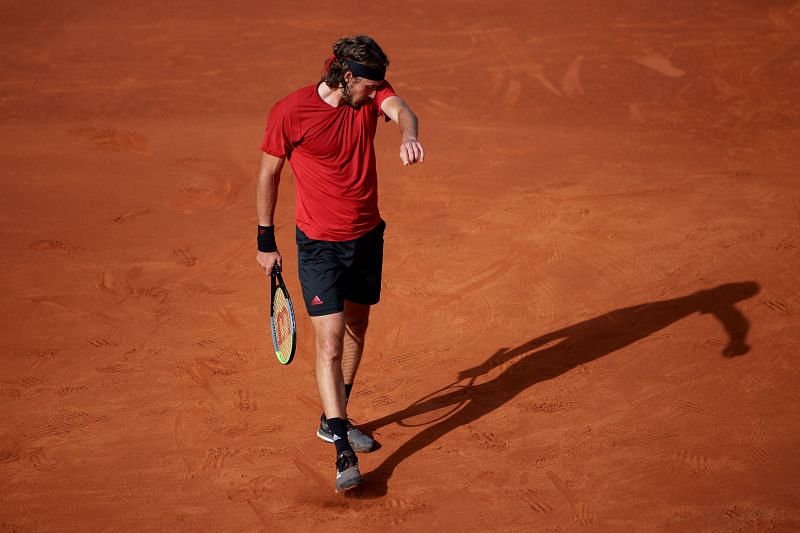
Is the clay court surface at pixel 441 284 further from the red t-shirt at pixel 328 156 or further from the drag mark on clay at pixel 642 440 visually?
the red t-shirt at pixel 328 156

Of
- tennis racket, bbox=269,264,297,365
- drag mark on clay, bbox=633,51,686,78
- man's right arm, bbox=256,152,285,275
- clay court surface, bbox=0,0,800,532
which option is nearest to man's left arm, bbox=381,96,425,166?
man's right arm, bbox=256,152,285,275

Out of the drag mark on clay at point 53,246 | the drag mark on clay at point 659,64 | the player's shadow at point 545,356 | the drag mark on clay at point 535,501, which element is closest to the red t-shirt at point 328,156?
the player's shadow at point 545,356

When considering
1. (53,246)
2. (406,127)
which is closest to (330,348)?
(406,127)

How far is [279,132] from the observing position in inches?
203

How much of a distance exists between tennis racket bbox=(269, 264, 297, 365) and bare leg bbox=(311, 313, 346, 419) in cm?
18

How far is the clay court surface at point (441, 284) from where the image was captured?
5590mm

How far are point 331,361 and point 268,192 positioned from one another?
1.08 meters

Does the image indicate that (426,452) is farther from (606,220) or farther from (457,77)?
(457,77)

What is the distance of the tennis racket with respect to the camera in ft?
18.4

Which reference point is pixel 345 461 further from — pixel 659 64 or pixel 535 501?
pixel 659 64

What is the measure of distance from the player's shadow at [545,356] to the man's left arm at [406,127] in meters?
2.03

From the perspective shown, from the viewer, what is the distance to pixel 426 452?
5.93 m

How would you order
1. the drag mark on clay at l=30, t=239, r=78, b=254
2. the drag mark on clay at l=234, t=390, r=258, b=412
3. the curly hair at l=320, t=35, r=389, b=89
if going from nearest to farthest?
1. the curly hair at l=320, t=35, r=389, b=89
2. the drag mark on clay at l=234, t=390, r=258, b=412
3. the drag mark on clay at l=30, t=239, r=78, b=254

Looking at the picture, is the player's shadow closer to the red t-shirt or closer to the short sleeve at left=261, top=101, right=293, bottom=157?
the red t-shirt
